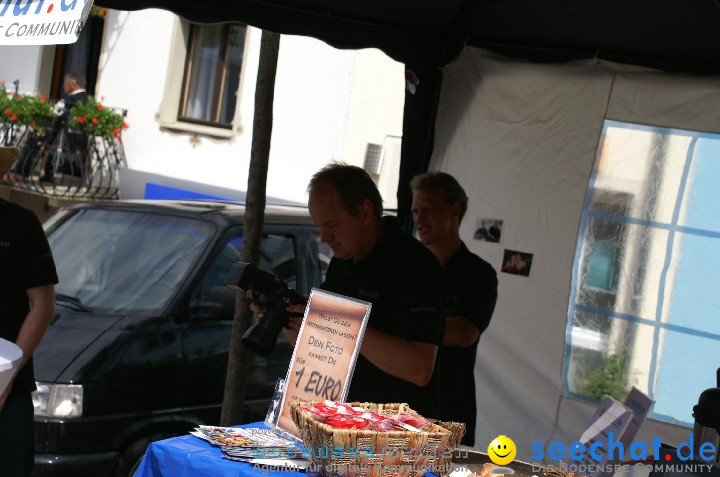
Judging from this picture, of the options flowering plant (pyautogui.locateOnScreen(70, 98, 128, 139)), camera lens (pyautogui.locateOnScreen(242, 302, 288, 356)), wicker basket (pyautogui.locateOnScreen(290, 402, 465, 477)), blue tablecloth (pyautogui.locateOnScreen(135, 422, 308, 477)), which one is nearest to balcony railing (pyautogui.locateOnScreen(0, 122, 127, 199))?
flowering plant (pyautogui.locateOnScreen(70, 98, 128, 139))

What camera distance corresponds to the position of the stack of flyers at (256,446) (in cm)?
239

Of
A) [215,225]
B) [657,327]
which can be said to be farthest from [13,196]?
[657,327]

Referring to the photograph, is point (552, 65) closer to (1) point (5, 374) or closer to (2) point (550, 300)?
(2) point (550, 300)

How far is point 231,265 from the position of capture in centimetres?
520

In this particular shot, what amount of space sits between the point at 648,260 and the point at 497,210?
2.70 ft

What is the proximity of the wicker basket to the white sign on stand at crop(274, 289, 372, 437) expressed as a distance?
23 centimetres

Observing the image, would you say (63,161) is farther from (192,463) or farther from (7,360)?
(192,463)

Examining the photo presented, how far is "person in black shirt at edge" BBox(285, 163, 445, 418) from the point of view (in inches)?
115

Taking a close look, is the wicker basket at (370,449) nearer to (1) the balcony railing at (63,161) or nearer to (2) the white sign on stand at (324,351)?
(2) the white sign on stand at (324,351)

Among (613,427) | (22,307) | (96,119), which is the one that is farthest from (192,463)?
(96,119)

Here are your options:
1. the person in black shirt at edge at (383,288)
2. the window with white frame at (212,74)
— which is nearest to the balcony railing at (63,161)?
the window with white frame at (212,74)

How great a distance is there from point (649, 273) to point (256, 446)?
2.91 meters

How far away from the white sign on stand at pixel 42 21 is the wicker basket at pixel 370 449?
1.27 meters

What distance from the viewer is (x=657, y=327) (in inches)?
186
